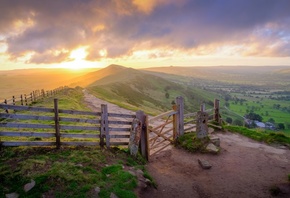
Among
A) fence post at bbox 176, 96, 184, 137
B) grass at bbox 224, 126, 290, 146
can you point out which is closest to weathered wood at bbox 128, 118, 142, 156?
fence post at bbox 176, 96, 184, 137

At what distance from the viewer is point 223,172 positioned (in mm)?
10617

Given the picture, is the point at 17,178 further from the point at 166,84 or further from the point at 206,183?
the point at 166,84

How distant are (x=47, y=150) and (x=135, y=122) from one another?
406 cm

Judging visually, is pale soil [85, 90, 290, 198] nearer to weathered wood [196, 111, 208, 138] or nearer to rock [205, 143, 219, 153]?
rock [205, 143, 219, 153]

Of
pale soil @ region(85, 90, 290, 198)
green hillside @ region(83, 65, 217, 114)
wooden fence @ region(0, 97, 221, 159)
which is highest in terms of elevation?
wooden fence @ region(0, 97, 221, 159)

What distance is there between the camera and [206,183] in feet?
31.5

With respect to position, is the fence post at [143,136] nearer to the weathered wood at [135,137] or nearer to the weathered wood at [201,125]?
the weathered wood at [135,137]

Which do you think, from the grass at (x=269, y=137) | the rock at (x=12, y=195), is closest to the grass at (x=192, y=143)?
the grass at (x=269, y=137)

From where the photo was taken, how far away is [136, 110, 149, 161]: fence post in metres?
11.0

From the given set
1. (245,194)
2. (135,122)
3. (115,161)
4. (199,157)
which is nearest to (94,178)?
(115,161)

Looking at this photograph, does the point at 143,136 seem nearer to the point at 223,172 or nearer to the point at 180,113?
the point at 180,113

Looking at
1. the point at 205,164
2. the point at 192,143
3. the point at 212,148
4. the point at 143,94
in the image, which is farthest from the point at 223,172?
the point at 143,94

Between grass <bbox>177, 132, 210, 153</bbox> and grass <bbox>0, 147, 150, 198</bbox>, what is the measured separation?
456 cm

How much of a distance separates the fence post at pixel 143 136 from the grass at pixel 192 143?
126 inches
